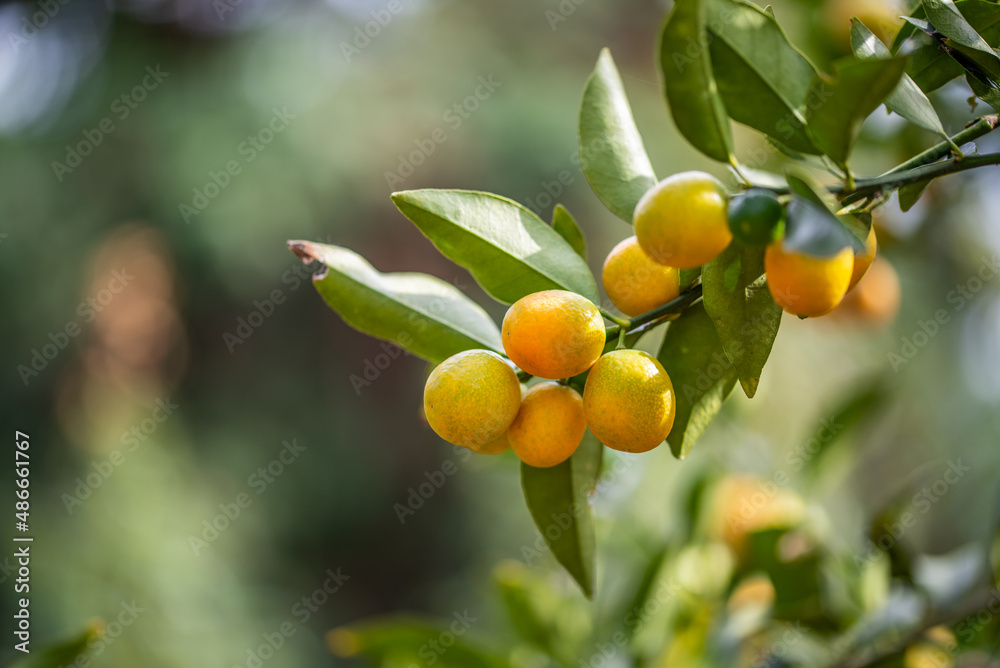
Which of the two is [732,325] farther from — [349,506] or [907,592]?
[349,506]

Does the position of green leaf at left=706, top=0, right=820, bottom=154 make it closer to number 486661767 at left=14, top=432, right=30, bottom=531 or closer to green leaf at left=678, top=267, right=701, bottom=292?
green leaf at left=678, top=267, right=701, bottom=292

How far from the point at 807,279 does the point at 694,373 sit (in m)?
0.10

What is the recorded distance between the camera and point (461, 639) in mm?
581

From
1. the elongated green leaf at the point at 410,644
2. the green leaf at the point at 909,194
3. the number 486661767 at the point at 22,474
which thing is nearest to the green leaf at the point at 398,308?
the green leaf at the point at 909,194

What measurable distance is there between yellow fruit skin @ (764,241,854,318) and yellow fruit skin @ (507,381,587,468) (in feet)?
0.35

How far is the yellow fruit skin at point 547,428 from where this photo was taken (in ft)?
1.00

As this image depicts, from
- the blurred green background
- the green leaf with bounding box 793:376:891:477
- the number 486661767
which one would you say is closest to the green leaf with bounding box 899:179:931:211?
the green leaf with bounding box 793:376:891:477

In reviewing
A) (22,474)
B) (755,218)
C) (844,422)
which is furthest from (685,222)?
(22,474)

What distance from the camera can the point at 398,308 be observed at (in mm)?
361

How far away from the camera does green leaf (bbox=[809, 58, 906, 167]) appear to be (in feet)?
0.77

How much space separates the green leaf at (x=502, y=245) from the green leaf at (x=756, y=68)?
11 centimetres

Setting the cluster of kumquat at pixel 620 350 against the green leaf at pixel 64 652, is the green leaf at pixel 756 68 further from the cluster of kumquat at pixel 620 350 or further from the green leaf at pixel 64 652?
the green leaf at pixel 64 652

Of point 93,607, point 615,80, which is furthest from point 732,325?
point 93,607

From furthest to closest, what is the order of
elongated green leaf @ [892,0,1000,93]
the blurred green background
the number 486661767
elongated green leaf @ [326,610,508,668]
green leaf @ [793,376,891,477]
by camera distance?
the blurred green background
the number 486661767
green leaf @ [793,376,891,477]
elongated green leaf @ [326,610,508,668]
elongated green leaf @ [892,0,1000,93]
